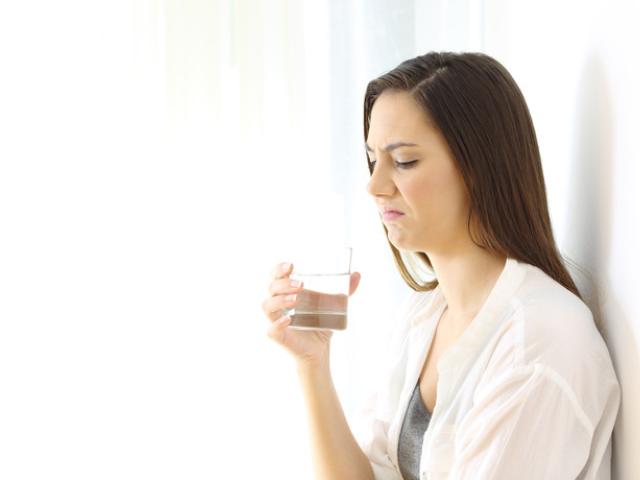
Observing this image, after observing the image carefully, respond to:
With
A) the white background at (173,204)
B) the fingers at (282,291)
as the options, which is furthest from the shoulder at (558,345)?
the white background at (173,204)

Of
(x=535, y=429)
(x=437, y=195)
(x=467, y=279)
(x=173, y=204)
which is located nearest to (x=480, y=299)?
(x=467, y=279)

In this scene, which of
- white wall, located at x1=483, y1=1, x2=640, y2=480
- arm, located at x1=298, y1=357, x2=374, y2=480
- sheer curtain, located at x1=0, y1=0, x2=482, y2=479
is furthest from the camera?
sheer curtain, located at x1=0, y1=0, x2=482, y2=479

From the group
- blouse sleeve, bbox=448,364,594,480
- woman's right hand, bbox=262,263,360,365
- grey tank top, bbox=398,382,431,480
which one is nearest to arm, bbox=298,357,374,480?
woman's right hand, bbox=262,263,360,365

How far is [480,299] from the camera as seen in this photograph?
129 centimetres

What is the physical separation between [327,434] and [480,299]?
441mm

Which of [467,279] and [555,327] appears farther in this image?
[467,279]

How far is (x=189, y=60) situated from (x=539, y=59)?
2.58ft

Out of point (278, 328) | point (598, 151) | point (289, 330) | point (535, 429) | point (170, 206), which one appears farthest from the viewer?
point (170, 206)

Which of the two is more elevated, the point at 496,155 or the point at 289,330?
the point at 496,155

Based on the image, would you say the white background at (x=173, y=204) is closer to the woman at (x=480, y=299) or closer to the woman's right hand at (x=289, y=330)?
the woman's right hand at (x=289, y=330)

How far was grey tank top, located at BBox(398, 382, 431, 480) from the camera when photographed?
1.34 metres

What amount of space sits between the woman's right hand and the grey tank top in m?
0.22

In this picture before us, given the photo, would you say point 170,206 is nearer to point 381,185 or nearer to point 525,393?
point 381,185

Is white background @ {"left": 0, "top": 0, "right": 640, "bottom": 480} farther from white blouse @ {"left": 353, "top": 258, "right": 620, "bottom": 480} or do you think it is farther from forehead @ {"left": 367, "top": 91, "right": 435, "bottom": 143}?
white blouse @ {"left": 353, "top": 258, "right": 620, "bottom": 480}
